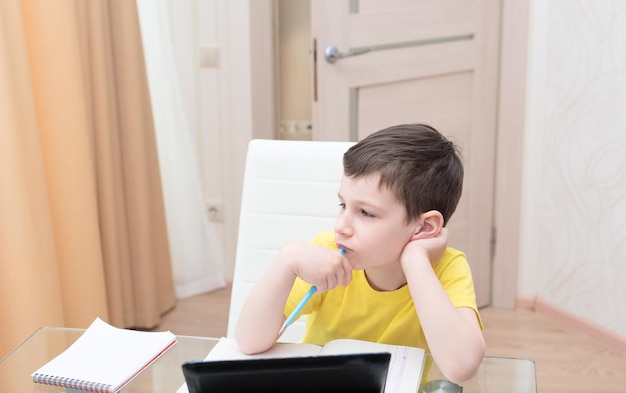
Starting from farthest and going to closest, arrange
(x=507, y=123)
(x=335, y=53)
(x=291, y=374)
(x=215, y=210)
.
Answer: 1. (x=215, y=210)
2. (x=507, y=123)
3. (x=335, y=53)
4. (x=291, y=374)

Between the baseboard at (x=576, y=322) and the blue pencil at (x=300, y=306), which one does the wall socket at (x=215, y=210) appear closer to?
the baseboard at (x=576, y=322)

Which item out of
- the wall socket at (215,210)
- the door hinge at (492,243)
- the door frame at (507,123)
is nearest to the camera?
the door frame at (507,123)

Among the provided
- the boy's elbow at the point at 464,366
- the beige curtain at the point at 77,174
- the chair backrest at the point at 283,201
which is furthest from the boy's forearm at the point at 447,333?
the beige curtain at the point at 77,174

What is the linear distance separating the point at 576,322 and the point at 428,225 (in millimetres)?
1876

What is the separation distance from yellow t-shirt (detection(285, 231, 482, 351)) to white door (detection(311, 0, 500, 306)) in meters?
1.46

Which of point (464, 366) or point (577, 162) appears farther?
point (577, 162)

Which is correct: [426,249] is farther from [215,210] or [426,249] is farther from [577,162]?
[215,210]

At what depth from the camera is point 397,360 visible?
1.26 meters

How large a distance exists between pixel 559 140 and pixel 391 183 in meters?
1.89

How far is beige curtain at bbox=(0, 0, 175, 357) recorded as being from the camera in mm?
2242

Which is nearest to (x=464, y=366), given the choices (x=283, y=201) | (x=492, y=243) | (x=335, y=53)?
(x=283, y=201)

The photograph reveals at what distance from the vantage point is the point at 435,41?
9.63 ft

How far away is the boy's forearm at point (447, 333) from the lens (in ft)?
4.04

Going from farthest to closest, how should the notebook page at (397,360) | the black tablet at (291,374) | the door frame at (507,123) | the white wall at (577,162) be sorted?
the door frame at (507,123)
the white wall at (577,162)
the notebook page at (397,360)
the black tablet at (291,374)
